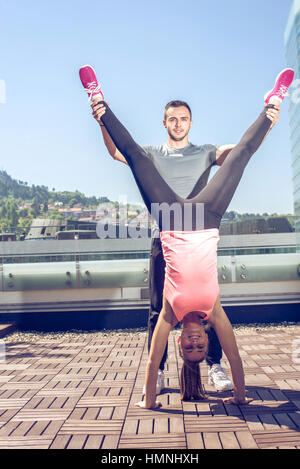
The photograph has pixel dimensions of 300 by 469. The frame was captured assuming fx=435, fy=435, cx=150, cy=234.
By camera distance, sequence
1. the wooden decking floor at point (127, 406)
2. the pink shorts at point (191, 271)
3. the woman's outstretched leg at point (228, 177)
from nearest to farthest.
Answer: the wooden decking floor at point (127, 406) < the pink shorts at point (191, 271) < the woman's outstretched leg at point (228, 177)

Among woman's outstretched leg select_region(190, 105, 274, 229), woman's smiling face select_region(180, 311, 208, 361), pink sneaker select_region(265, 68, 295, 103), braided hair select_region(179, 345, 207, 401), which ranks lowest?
braided hair select_region(179, 345, 207, 401)

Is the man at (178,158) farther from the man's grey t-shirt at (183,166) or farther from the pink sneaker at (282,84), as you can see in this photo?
the pink sneaker at (282,84)

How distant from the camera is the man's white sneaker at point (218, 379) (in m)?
2.84

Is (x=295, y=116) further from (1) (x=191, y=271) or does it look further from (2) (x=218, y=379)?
(1) (x=191, y=271)

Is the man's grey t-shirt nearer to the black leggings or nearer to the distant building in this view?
the black leggings

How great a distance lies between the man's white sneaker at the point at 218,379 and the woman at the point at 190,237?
37 centimetres

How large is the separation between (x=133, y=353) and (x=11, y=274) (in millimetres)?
2541

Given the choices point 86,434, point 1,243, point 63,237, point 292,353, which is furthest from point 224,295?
point 86,434

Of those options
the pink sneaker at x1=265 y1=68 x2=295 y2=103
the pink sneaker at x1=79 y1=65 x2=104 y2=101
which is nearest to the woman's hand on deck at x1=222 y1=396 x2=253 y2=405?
the pink sneaker at x1=265 y1=68 x2=295 y2=103

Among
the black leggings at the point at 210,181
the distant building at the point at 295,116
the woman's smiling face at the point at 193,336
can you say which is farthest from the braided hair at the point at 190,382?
the distant building at the point at 295,116

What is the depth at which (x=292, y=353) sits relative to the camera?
3.90 metres

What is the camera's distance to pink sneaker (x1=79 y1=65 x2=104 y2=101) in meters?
2.38

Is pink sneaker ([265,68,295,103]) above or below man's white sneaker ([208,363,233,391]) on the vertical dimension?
above

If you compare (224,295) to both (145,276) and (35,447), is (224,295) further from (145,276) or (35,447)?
(35,447)
